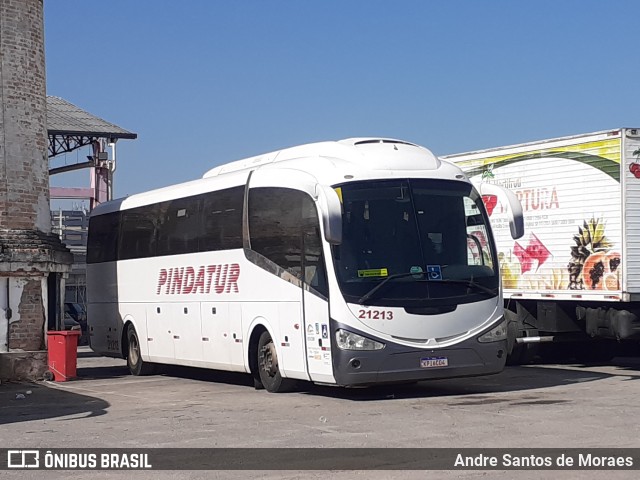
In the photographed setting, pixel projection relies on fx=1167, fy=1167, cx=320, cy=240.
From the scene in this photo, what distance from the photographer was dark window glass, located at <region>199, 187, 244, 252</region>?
59.3 feet

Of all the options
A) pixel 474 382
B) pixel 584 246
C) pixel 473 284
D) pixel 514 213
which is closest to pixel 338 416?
pixel 473 284

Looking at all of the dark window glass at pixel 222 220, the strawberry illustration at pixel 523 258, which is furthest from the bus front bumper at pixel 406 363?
the strawberry illustration at pixel 523 258

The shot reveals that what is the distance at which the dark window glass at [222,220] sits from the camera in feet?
59.3

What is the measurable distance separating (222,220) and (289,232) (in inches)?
96.6

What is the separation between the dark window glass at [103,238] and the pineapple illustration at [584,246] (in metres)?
9.01

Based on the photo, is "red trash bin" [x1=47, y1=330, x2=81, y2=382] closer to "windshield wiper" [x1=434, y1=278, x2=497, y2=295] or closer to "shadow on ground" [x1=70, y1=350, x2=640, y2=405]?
"shadow on ground" [x1=70, y1=350, x2=640, y2=405]

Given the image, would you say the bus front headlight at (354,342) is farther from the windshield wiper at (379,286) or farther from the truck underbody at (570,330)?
the truck underbody at (570,330)

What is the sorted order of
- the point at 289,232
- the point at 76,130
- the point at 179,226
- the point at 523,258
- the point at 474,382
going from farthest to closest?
the point at 76,130
the point at 523,258
the point at 179,226
the point at 474,382
the point at 289,232

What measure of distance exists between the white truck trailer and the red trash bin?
25.6ft

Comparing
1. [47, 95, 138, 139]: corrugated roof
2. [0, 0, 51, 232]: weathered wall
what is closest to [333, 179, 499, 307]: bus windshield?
[0, 0, 51, 232]: weathered wall

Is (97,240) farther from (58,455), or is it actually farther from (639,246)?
(58,455)

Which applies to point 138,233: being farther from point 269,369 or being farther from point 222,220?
point 269,369

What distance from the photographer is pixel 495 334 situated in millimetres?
16078

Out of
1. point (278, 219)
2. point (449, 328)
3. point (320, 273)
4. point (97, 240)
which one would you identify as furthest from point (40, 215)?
point (449, 328)
